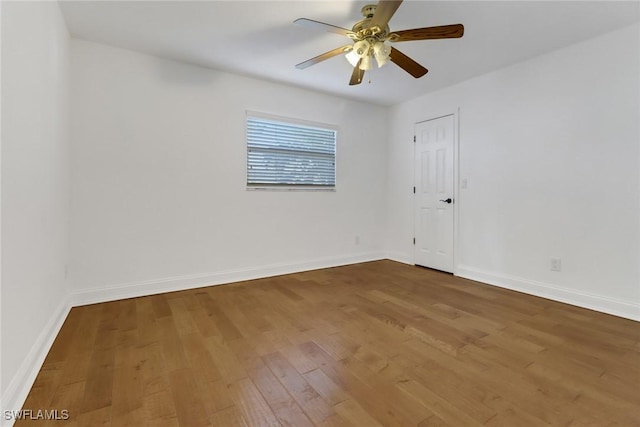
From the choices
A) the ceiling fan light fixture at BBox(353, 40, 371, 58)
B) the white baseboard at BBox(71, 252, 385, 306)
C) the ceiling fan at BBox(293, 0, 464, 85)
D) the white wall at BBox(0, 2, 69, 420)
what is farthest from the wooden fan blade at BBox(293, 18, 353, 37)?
the white baseboard at BBox(71, 252, 385, 306)

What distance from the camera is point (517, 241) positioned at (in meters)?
3.23

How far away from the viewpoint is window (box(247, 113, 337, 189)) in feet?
12.0

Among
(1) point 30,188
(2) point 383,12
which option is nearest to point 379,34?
(2) point 383,12

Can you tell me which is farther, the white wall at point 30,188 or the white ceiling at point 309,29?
the white ceiling at point 309,29

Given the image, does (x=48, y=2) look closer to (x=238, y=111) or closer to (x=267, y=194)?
(x=238, y=111)

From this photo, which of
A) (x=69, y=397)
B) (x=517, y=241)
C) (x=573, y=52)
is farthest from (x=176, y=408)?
(x=573, y=52)

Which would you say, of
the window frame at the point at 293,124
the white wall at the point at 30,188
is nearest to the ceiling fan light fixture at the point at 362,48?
the window frame at the point at 293,124

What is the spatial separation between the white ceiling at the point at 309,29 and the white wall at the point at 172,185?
34 cm

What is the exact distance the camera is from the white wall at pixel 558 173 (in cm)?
253

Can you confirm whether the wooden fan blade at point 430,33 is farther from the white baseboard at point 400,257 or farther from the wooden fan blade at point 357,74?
the white baseboard at point 400,257

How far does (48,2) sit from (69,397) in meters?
2.46

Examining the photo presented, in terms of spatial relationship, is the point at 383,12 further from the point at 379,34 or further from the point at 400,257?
the point at 400,257

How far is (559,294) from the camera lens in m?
2.89

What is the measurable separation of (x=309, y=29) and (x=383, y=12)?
2.73ft
